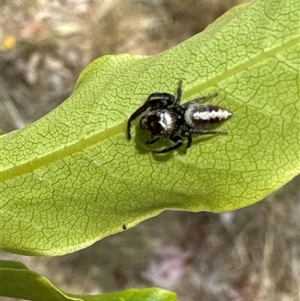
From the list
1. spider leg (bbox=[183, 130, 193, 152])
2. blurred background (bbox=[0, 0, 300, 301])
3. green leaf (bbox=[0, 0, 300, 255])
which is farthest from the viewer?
blurred background (bbox=[0, 0, 300, 301])

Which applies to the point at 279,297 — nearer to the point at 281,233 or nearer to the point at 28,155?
the point at 281,233

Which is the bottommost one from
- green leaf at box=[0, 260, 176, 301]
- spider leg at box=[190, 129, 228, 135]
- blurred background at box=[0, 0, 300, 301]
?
green leaf at box=[0, 260, 176, 301]

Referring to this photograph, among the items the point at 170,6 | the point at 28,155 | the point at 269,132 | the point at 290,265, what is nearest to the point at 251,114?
the point at 269,132

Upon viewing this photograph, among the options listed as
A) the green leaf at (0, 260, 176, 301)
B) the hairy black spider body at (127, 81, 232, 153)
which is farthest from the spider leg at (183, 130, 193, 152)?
the green leaf at (0, 260, 176, 301)

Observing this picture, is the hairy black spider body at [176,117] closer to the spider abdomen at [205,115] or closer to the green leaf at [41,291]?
the spider abdomen at [205,115]

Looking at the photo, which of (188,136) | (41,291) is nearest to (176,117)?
(188,136)

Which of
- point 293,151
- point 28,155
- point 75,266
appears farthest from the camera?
point 75,266

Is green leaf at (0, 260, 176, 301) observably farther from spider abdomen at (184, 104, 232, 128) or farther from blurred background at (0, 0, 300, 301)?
blurred background at (0, 0, 300, 301)

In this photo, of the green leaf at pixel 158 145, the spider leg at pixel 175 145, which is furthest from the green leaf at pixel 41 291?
the spider leg at pixel 175 145
